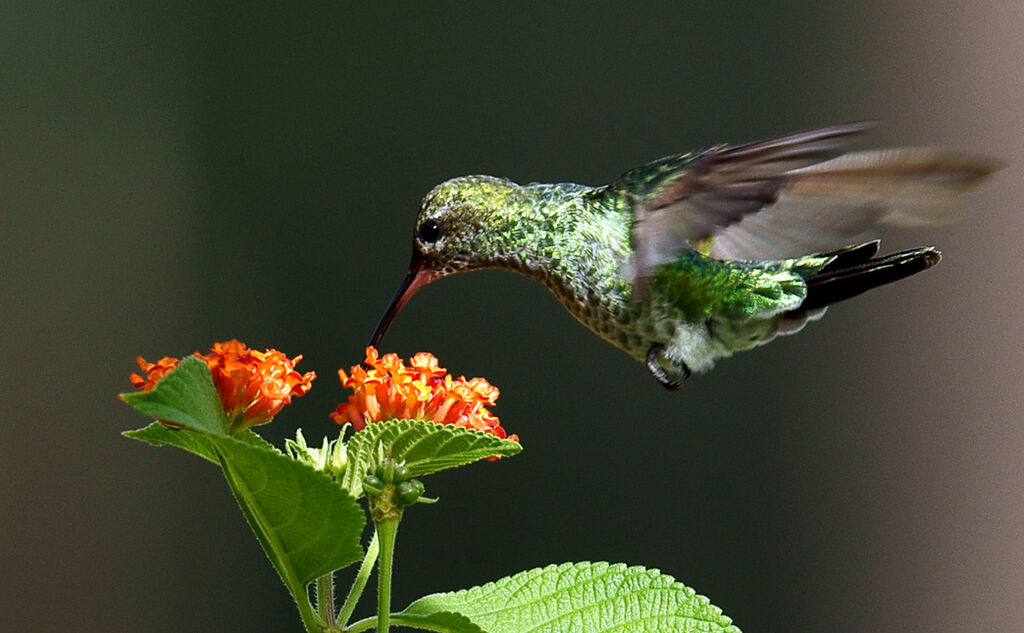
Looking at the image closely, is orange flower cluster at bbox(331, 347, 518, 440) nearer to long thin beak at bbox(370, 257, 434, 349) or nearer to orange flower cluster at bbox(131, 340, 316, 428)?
orange flower cluster at bbox(131, 340, 316, 428)

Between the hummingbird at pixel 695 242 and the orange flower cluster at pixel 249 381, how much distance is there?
1.36ft

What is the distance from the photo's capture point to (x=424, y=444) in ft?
2.80

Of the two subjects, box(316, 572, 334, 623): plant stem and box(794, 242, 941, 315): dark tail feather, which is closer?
box(316, 572, 334, 623): plant stem

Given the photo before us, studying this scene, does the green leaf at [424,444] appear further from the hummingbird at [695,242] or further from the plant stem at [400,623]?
the hummingbird at [695,242]

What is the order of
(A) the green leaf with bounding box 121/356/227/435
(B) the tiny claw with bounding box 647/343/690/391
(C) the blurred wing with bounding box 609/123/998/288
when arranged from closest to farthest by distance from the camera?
(A) the green leaf with bounding box 121/356/227/435
(C) the blurred wing with bounding box 609/123/998/288
(B) the tiny claw with bounding box 647/343/690/391

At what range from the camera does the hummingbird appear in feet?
3.72

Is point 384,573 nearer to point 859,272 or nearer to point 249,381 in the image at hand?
point 249,381

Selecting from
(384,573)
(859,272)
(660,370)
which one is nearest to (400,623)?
(384,573)

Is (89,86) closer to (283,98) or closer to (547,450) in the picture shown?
(283,98)

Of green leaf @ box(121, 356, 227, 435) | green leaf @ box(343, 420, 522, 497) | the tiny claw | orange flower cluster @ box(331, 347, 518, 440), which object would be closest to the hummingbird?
the tiny claw

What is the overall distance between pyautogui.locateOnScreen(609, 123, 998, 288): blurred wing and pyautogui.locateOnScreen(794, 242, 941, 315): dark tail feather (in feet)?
0.17

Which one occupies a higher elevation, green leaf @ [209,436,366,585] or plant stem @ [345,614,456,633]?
green leaf @ [209,436,366,585]

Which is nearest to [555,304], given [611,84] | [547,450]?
[547,450]

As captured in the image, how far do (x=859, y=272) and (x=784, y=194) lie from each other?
0.12m
